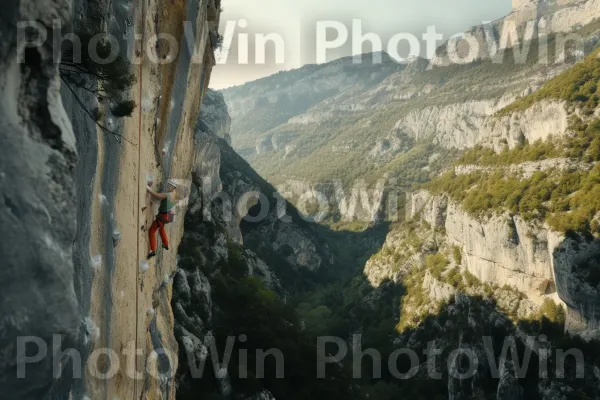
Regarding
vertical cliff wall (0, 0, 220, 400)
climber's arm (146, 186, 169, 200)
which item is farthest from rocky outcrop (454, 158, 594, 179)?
climber's arm (146, 186, 169, 200)

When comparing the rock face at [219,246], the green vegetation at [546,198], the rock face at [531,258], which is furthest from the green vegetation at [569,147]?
the rock face at [219,246]

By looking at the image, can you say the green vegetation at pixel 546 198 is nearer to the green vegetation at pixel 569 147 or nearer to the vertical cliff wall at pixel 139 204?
the green vegetation at pixel 569 147

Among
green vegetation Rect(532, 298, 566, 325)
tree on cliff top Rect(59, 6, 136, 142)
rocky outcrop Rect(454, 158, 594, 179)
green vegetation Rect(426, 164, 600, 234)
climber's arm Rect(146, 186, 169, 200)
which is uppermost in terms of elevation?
rocky outcrop Rect(454, 158, 594, 179)

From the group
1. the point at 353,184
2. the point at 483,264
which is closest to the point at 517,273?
the point at 483,264

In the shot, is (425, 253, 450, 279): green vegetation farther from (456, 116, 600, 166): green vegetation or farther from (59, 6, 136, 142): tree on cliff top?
(59, 6, 136, 142): tree on cliff top

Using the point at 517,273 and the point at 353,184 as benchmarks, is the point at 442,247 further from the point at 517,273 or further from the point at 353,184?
the point at 353,184
